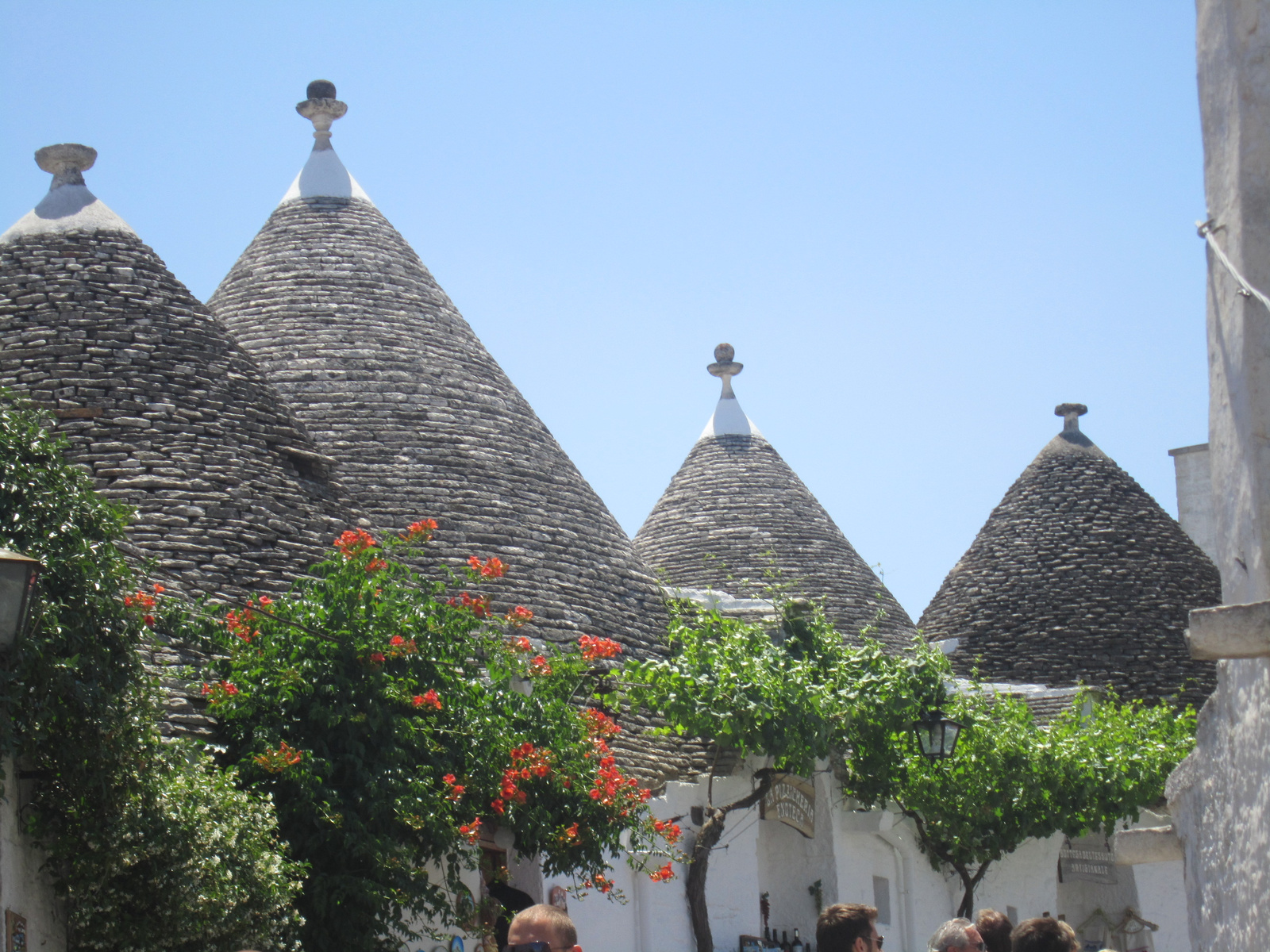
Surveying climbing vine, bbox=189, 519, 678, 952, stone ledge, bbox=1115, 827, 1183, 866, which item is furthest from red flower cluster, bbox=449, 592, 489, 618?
stone ledge, bbox=1115, 827, 1183, 866

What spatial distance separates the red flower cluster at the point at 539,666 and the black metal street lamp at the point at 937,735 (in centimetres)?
294

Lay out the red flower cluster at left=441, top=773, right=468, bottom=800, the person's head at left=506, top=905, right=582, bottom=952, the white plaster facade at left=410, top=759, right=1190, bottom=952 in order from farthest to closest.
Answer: the white plaster facade at left=410, top=759, right=1190, bottom=952 → the red flower cluster at left=441, top=773, right=468, bottom=800 → the person's head at left=506, top=905, right=582, bottom=952

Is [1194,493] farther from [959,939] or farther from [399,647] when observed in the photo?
[959,939]

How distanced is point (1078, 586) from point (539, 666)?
1402cm

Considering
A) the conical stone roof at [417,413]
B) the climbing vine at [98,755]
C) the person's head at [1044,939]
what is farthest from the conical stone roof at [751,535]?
the person's head at [1044,939]

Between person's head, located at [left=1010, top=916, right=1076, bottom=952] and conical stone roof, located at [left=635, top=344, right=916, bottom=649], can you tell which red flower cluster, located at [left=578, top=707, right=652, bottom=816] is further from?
conical stone roof, located at [left=635, top=344, right=916, bottom=649]

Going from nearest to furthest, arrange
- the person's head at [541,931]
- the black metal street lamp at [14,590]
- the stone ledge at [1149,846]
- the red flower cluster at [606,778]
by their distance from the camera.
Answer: the person's head at [541,931] → the stone ledge at [1149,846] → the black metal street lamp at [14,590] → the red flower cluster at [606,778]

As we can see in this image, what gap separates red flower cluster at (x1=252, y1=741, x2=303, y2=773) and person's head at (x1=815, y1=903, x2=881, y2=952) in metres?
3.52

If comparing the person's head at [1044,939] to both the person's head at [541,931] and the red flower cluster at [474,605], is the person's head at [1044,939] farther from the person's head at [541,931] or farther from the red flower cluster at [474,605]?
the red flower cluster at [474,605]

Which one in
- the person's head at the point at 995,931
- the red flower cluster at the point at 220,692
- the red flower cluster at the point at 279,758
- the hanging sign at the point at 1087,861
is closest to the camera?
the person's head at the point at 995,931

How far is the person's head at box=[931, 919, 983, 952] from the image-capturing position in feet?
15.6

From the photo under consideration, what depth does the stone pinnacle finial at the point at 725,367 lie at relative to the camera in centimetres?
2217

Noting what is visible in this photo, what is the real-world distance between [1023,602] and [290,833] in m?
15.8

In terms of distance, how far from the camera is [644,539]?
66.7ft
